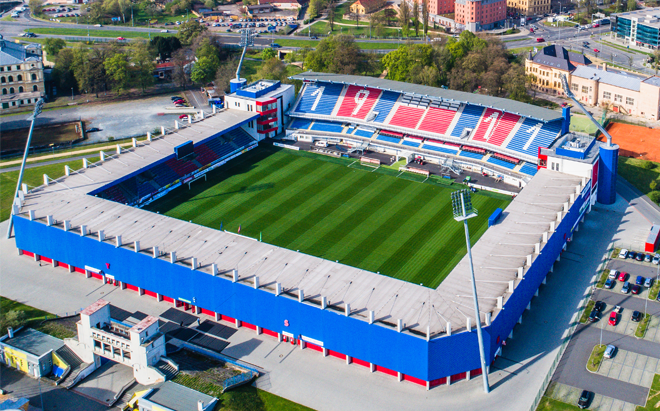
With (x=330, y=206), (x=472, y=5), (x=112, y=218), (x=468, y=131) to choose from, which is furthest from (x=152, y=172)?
(x=472, y=5)

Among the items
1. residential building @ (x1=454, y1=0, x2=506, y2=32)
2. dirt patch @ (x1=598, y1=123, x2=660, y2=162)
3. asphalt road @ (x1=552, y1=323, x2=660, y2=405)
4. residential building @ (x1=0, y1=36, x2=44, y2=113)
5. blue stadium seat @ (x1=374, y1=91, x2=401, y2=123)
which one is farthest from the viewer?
residential building @ (x1=454, y1=0, x2=506, y2=32)

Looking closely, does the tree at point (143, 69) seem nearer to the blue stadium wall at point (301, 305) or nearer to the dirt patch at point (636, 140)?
the blue stadium wall at point (301, 305)

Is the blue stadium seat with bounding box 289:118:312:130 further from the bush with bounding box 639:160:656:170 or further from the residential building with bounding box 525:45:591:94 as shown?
the residential building with bounding box 525:45:591:94

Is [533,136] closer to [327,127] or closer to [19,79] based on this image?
[327,127]

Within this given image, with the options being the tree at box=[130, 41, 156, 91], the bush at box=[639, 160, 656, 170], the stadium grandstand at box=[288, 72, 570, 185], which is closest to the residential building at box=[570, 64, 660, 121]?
the bush at box=[639, 160, 656, 170]

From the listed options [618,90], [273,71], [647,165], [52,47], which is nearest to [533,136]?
[647,165]

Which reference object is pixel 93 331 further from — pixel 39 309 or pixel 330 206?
pixel 330 206

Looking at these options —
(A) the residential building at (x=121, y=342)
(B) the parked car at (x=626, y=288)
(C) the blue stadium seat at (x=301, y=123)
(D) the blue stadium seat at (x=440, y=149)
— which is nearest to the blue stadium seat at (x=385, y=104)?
(D) the blue stadium seat at (x=440, y=149)
